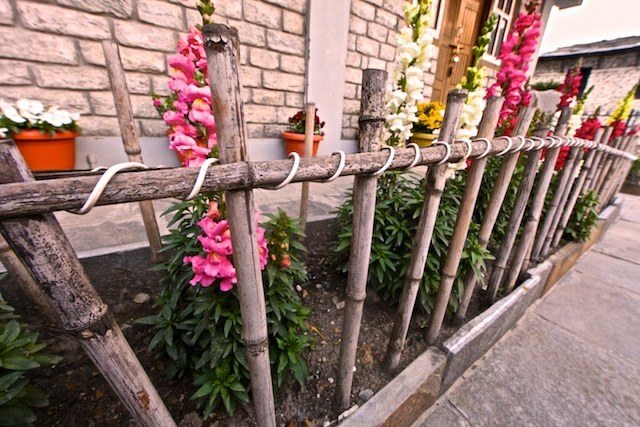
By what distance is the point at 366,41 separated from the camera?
4.25 meters

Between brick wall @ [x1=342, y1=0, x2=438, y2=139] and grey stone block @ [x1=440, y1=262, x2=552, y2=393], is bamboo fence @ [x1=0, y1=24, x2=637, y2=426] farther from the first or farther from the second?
brick wall @ [x1=342, y1=0, x2=438, y2=139]

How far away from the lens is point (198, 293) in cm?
123

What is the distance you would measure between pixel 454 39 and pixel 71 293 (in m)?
7.11

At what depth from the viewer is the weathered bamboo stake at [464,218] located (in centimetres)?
137

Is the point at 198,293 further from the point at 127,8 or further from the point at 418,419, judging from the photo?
the point at 127,8

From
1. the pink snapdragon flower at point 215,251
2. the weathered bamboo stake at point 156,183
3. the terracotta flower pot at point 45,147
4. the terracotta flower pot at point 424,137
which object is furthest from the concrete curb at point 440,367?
the terracotta flower pot at point 45,147

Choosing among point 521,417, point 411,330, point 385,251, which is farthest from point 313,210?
point 521,417

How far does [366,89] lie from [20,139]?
10.6 ft

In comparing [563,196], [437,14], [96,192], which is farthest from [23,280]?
[437,14]

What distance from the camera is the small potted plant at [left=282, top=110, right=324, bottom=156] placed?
3678 mm

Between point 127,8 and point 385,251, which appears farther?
point 127,8

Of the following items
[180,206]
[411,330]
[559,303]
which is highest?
[180,206]

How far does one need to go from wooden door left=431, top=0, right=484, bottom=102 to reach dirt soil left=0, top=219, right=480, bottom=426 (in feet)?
18.7

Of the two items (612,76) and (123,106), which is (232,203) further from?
(612,76)
